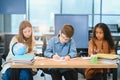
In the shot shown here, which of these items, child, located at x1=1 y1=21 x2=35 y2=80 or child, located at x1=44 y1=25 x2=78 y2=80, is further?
child, located at x1=44 y1=25 x2=78 y2=80

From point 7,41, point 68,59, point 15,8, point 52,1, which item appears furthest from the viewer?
point 52,1

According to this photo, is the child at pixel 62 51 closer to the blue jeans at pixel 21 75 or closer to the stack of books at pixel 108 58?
the blue jeans at pixel 21 75

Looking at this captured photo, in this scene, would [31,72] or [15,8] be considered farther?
[15,8]

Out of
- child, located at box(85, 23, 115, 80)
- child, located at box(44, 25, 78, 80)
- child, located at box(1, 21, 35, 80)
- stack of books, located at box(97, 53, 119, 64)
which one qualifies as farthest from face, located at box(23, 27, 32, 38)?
stack of books, located at box(97, 53, 119, 64)

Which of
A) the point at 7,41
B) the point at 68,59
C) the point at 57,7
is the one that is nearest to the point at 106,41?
the point at 68,59

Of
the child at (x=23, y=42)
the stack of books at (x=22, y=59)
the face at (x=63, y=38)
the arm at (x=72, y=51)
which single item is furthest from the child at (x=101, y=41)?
the stack of books at (x=22, y=59)

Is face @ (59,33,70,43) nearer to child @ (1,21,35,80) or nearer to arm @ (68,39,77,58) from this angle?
arm @ (68,39,77,58)

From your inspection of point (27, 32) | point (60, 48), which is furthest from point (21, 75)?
point (60, 48)

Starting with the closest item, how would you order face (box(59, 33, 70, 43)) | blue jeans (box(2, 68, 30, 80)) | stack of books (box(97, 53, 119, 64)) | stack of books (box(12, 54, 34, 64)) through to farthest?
stack of books (box(12, 54, 34, 64))
stack of books (box(97, 53, 119, 64))
blue jeans (box(2, 68, 30, 80))
face (box(59, 33, 70, 43))

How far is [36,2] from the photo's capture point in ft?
38.3

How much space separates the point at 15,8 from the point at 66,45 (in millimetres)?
3527

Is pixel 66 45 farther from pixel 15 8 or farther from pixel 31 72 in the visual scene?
pixel 15 8

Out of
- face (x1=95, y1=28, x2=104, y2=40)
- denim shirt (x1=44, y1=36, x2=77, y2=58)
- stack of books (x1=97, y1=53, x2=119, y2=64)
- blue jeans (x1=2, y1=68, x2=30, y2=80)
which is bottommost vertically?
blue jeans (x1=2, y1=68, x2=30, y2=80)

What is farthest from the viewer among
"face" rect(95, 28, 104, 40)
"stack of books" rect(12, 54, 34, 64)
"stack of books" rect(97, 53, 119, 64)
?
"face" rect(95, 28, 104, 40)
